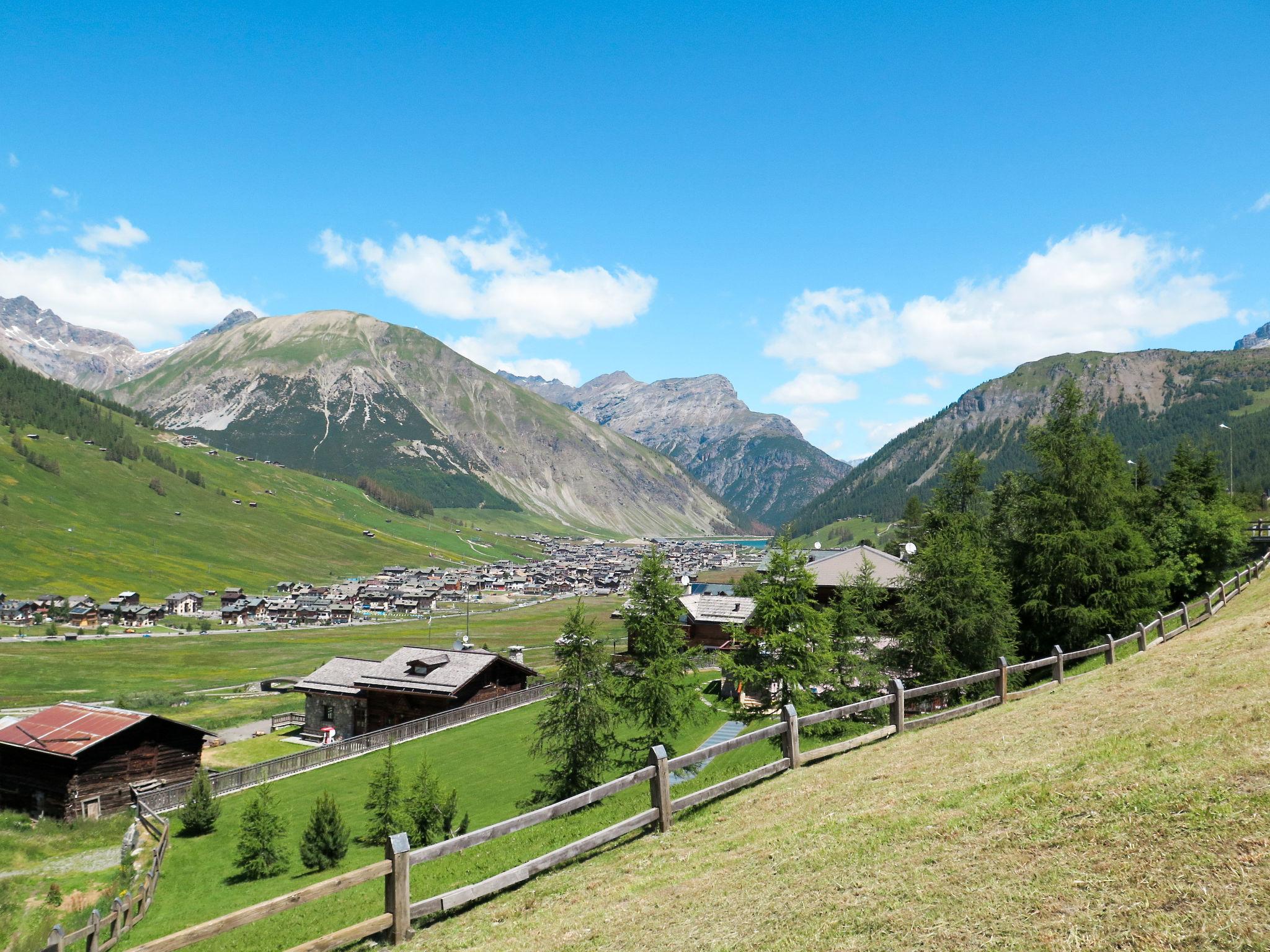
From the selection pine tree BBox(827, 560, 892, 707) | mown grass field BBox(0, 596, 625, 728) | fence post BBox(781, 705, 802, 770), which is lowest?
mown grass field BBox(0, 596, 625, 728)

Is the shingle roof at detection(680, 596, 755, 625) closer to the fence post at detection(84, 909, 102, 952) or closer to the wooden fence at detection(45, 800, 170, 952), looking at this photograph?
the wooden fence at detection(45, 800, 170, 952)

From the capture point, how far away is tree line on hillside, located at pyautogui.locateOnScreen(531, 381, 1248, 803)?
37.6 metres

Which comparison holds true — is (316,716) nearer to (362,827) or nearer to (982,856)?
(362,827)

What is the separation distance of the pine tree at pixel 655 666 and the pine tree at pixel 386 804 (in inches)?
422

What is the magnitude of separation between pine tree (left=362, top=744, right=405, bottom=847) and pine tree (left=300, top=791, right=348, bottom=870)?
1.90 meters

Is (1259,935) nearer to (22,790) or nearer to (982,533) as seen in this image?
(982,533)

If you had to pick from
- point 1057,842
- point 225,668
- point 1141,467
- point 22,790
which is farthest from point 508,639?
point 1057,842

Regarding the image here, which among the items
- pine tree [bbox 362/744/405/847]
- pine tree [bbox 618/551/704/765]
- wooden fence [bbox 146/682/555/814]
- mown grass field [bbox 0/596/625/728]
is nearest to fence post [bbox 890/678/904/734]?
pine tree [bbox 618/551/704/765]

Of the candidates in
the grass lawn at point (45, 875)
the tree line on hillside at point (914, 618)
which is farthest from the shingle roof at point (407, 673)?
the grass lawn at point (45, 875)

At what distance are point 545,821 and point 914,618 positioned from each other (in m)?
30.4

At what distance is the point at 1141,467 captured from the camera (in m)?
78.1

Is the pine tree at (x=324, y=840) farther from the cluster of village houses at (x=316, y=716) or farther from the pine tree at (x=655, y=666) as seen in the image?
the cluster of village houses at (x=316, y=716)

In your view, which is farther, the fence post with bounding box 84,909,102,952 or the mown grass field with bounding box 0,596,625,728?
→ the mown grass field with bounding box 0,596,625,728

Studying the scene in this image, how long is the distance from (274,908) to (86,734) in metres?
49.9
